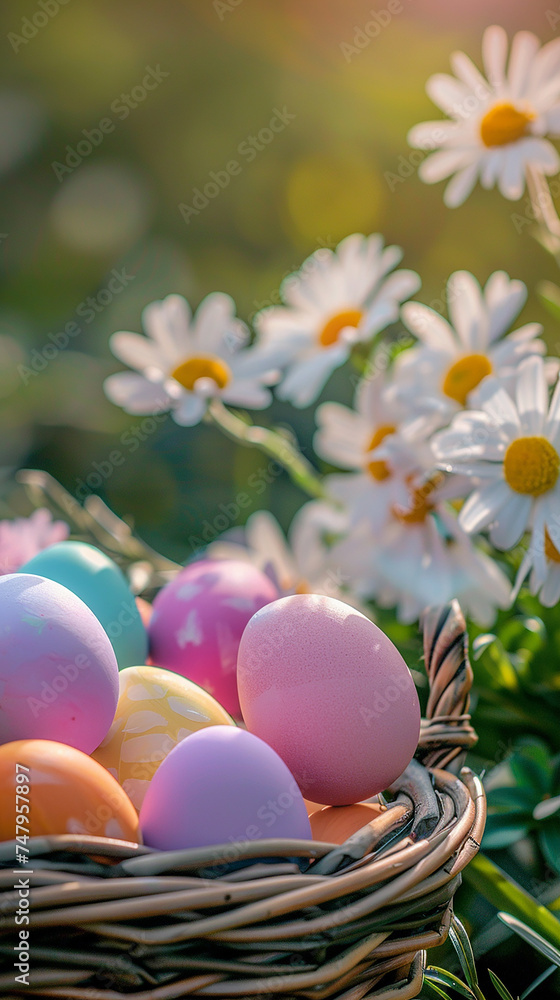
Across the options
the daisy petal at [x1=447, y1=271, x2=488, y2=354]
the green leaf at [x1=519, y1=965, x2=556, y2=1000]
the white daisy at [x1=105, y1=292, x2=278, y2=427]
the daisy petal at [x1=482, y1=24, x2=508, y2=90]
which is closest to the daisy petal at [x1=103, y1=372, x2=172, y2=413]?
the white daisy at [x1=105, y1=292, x2=278, y2=427]

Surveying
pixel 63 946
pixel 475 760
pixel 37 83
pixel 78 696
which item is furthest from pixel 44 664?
pixel 37 83

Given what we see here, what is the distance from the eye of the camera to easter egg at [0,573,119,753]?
38 centimetres

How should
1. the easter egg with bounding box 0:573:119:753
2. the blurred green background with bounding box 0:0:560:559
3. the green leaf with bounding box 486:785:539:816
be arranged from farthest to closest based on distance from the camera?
1. the blurred green background with bounding box 0:0:560:559
2. the green leaf with bounding box 486:785:539:816
3. the easter egg with bounding box 0:573:119:753

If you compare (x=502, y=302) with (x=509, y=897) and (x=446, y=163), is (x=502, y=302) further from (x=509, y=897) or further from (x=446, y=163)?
(x=509, y=897)

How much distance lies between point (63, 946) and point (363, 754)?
0.16m

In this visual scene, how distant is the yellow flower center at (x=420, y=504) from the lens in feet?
1.81

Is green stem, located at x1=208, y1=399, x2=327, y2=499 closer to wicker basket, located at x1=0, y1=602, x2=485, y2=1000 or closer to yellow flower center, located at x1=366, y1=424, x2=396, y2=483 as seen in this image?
yellow flower center, located at x1=366, y1=424, x2=396, y2=483

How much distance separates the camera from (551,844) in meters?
0.48

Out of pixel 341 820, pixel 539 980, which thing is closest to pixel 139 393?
pixel 341 820

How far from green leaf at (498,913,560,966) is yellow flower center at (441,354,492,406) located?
32 cm

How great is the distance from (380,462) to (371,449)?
0.04 ft

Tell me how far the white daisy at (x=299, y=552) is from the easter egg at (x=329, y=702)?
20 cm

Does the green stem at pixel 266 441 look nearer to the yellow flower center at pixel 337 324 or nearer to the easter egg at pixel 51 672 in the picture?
the yellow flower center at pixel 337 324

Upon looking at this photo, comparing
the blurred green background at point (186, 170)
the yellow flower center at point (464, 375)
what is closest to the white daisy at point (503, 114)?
the yellow flower center at point (464, 375)
